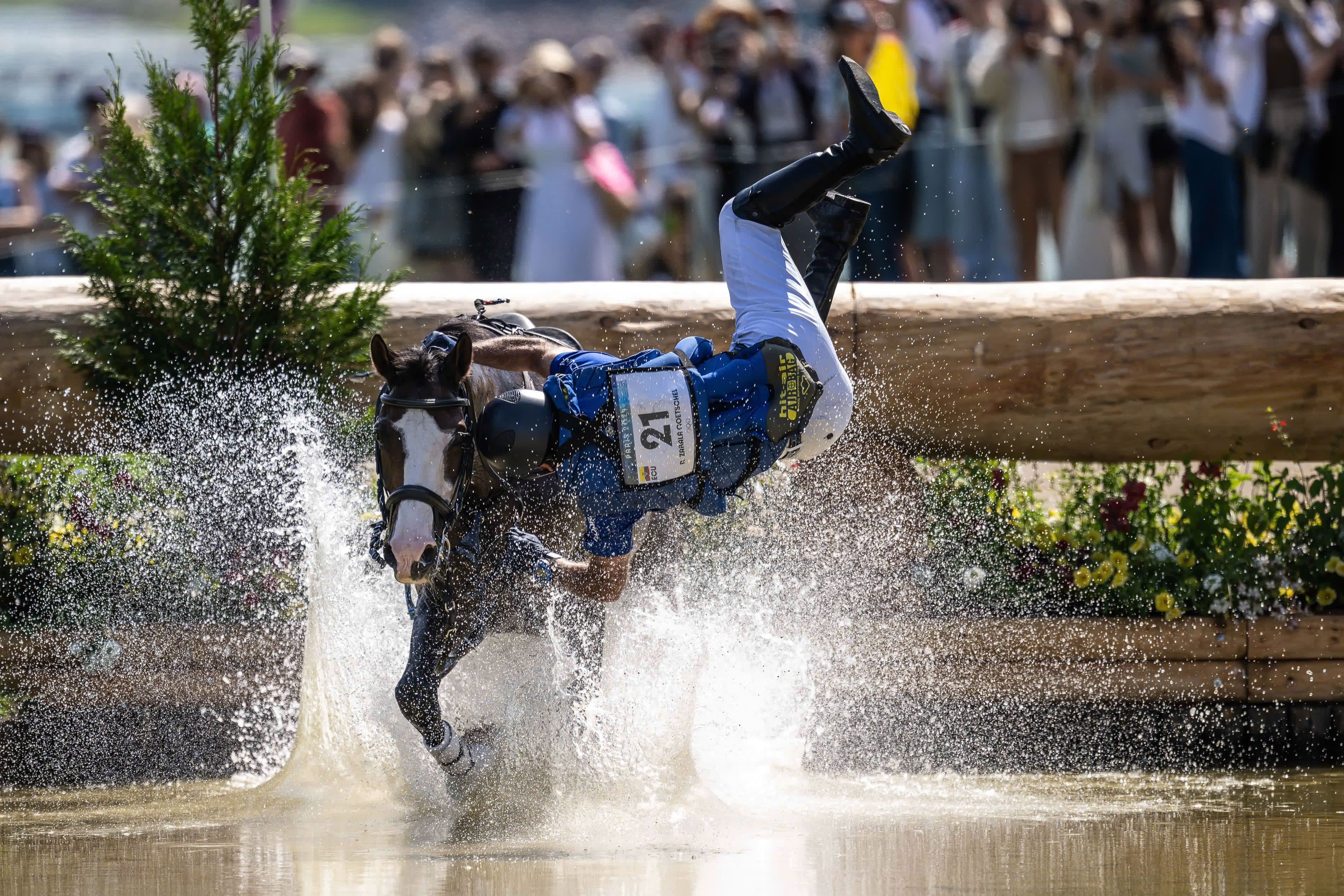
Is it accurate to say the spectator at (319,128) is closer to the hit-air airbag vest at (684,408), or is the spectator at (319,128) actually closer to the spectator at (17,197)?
the spectator at (17,197)

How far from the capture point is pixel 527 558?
Answer: 5328 millimetres

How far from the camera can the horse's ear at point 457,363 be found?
497 cm

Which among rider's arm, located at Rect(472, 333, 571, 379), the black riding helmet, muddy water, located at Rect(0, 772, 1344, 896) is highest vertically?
rider's arm, located at Rect(472, 333, 571, 379)

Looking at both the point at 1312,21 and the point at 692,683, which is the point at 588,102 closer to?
the point at 1312,21

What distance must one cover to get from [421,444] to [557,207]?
4698 mm

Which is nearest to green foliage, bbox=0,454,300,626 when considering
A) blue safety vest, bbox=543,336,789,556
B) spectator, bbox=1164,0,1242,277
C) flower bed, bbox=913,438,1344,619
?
blue safety vest, bbox=543,336,789,556

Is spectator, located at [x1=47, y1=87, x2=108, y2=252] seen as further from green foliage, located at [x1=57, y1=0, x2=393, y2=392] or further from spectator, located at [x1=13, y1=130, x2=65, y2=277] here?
green foliage, located at [x1=57, y1=0, x2=393, y2=392]

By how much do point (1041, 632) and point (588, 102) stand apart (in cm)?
454

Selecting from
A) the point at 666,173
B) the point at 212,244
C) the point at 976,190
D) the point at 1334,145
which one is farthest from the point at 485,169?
the point at 1334,145

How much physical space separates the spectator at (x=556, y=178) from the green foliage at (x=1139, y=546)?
2.92m

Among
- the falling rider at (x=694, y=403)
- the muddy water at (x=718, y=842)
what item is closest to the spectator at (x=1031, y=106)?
the falling rider at (x=694, y=403)

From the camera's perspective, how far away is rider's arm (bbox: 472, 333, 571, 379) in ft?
17.9

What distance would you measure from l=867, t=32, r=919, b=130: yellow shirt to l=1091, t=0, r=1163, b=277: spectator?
1.00 m

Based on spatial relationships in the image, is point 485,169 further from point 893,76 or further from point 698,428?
point 698,428
